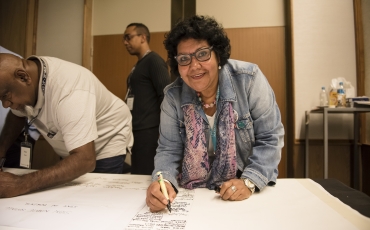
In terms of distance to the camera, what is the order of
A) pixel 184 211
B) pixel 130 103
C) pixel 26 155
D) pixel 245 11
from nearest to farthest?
1. pixel 184 211
2. pixel 26 155
3. pixel 130 103
4. pixel 245 11

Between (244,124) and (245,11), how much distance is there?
1824 mm

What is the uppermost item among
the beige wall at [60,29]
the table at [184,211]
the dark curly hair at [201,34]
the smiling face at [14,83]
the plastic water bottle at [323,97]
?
the beige wall at [60,29]

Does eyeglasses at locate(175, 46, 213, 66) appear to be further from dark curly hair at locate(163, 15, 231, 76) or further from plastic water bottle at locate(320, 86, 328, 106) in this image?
plastic water bottle at locate(320, 86, 328, 106)

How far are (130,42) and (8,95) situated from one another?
1.02 m

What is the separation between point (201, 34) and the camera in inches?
30.0

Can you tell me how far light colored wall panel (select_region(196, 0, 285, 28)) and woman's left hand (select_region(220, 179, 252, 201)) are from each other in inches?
73.7

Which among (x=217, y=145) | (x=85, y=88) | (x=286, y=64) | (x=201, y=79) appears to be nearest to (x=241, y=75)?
(x=201, y=79)

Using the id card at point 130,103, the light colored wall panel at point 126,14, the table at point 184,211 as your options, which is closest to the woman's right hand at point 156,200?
the table at point 184,211

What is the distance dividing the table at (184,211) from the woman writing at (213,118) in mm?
85

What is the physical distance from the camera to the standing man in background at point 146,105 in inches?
60.2

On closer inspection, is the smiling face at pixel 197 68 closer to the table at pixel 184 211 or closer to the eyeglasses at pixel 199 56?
the eyeglasses at pixel 199 56

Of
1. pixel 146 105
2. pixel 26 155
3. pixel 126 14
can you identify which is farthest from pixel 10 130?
pixel 126 14

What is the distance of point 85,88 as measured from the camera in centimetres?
87

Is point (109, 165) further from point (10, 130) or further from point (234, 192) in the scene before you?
point (234, 192)
